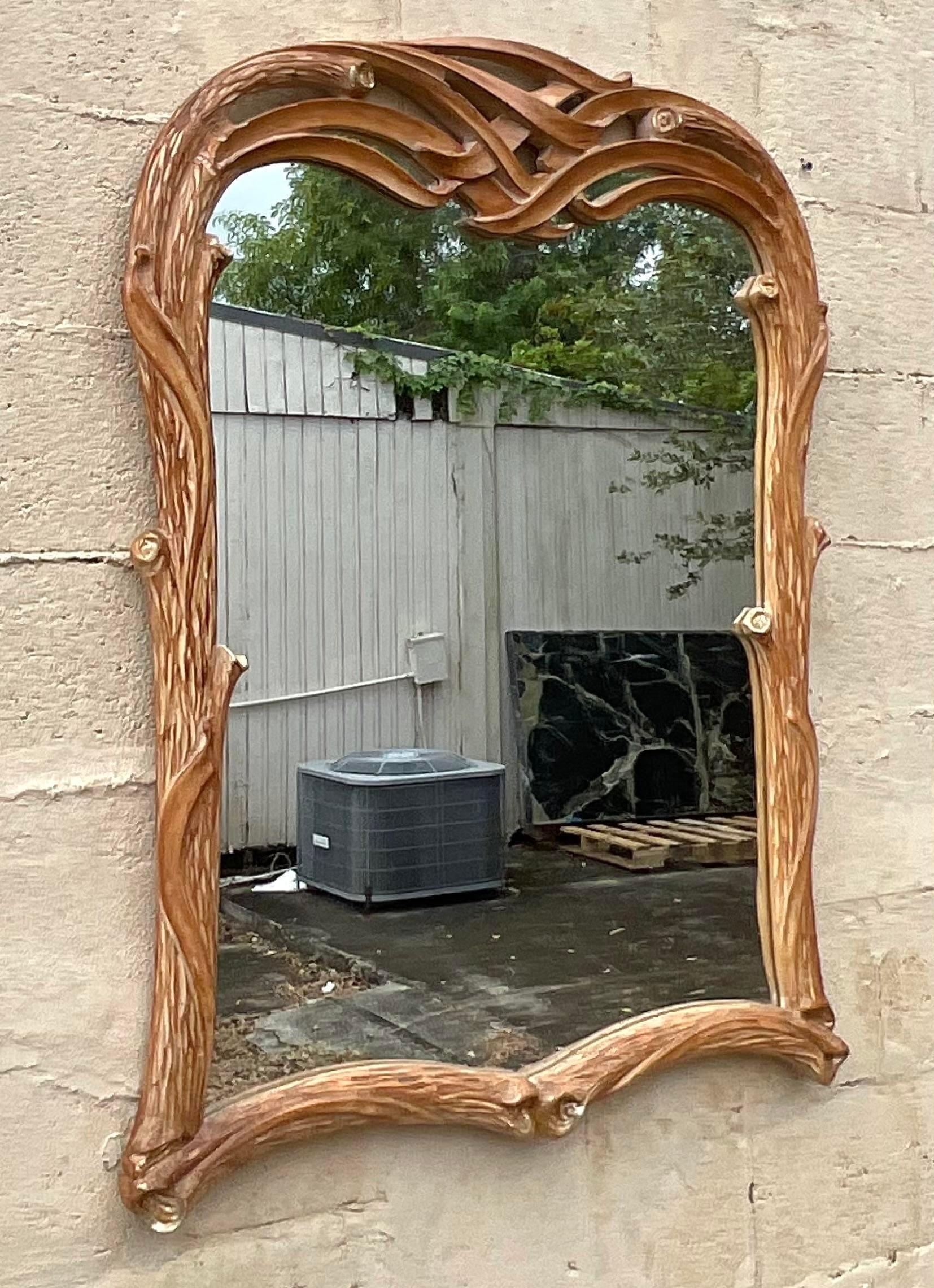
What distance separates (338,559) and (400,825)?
0.27 m

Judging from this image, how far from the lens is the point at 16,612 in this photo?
1.35 metres

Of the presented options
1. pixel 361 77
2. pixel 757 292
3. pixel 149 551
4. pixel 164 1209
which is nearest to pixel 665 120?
pixel 757 292

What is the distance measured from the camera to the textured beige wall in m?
1.35

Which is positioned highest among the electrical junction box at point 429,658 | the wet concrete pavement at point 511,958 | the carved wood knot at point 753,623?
the carved wood knot at point 753,623

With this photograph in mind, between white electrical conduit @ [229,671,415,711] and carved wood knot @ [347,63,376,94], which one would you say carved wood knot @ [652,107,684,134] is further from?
white electrical conduit @ [229,671,415,711]

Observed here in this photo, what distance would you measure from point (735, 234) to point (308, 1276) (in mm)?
1243

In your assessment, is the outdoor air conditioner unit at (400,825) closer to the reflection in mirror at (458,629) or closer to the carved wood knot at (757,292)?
the reflection in mirror at (458,629)

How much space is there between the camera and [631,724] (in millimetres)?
1543

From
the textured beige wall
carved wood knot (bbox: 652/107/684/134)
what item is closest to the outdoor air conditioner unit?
the textured beige wall

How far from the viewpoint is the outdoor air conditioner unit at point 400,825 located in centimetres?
139

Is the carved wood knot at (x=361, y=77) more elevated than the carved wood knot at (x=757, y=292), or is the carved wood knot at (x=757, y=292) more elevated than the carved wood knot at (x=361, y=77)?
the carved wood knot at (x=361, y=77)

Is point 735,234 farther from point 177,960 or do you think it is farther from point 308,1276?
point 308,1276

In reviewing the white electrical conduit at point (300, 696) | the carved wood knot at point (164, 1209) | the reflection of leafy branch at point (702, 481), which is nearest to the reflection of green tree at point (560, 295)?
the reflection of leafy branch at point (702, 481)

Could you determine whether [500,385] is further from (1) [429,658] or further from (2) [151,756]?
(2) [151,756]
